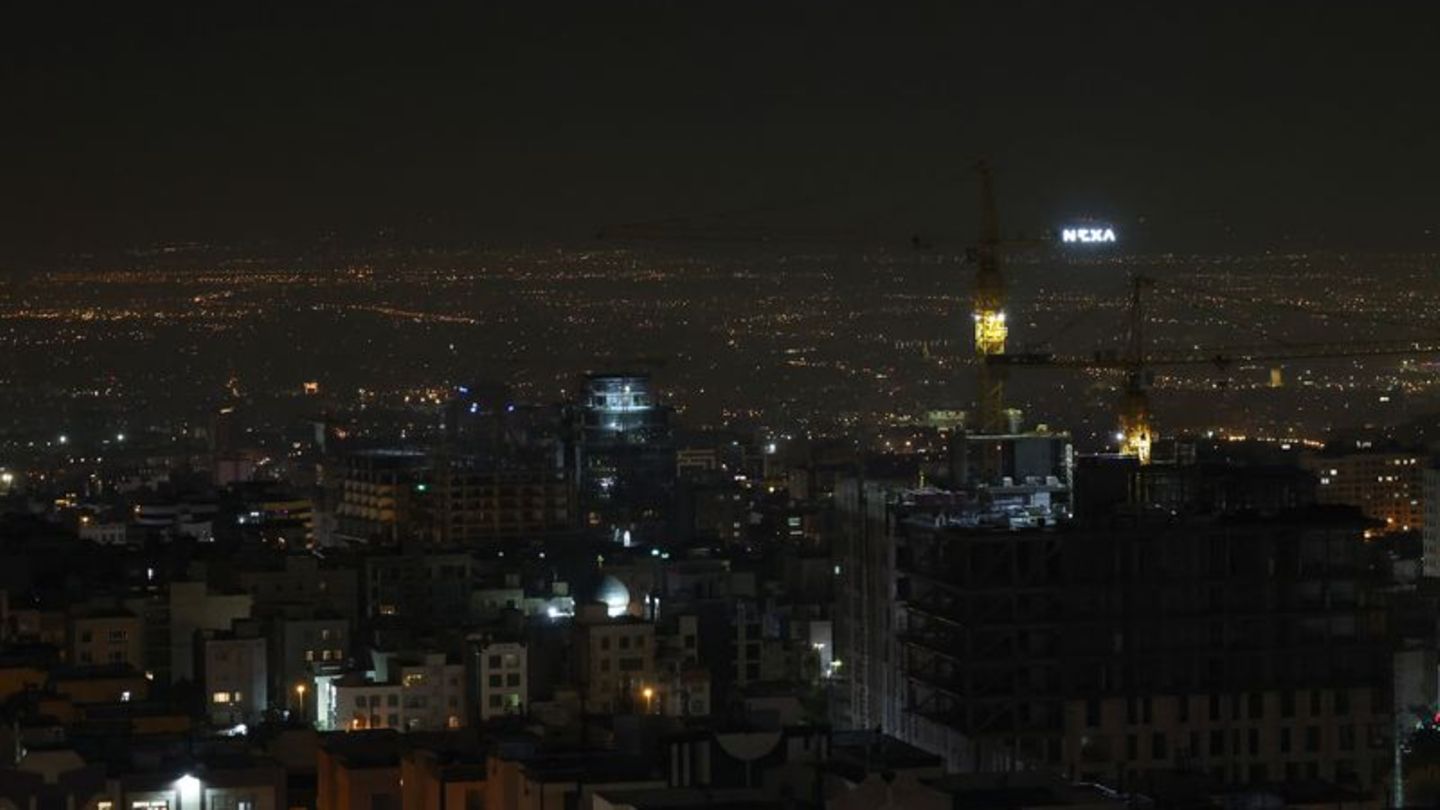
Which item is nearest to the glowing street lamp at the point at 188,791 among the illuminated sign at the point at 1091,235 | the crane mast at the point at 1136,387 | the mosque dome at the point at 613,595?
the mosque dome at the point at 613,595

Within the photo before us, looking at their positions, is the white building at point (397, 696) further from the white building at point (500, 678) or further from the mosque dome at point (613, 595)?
the mosque dome at point (613, 595)

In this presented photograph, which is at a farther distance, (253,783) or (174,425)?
(174,425)

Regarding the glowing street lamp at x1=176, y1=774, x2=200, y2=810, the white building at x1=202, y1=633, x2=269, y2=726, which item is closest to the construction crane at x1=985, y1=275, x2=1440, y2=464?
the white building at x1=202, y1=633, x2=269, y2=726

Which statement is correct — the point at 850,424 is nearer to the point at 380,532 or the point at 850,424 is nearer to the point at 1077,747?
the point at 380,532

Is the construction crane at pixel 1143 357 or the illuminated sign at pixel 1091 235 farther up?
the illuminated sign at pixel 1091 235

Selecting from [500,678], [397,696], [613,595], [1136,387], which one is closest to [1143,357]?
[1136,387]

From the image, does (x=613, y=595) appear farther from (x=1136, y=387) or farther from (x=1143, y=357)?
(x=1143, y=357)

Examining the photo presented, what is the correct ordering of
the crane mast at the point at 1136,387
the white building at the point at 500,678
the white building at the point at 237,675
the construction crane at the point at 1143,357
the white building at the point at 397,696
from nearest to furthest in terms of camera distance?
the white building at the point at 397,696 → the white building at the point at 500,678 → the white building at the point at 237,675 → the crane mast at the point at 1136,387 → the construction crane at the point at 1143,357

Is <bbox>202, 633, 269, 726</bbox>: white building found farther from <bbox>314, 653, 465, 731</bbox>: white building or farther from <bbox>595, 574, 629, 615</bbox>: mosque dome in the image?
<bbox>595, 574, 629, 615</bbox>: mosque dome

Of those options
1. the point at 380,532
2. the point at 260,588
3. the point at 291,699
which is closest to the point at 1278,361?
the point at 380,532
